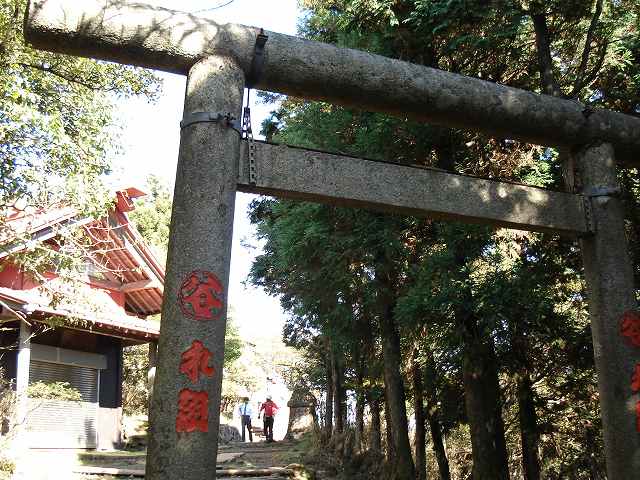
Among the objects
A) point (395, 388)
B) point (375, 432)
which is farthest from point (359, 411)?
point (395, 388)

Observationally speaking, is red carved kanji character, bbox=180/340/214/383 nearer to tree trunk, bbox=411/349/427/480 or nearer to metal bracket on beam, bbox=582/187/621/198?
metal bracket on beam, bbox=582/187/621/198

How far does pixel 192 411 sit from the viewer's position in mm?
3648

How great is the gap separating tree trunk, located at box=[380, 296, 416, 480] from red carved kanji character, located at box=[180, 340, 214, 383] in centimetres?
704

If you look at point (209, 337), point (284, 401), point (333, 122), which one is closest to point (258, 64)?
point (209, 337)

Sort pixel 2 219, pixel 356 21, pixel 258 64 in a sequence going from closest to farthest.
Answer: pixel 258 64 → pixel 2 219 → pixel 356 21

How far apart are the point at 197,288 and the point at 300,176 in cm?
112

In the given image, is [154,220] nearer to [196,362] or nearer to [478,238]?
[478,238]

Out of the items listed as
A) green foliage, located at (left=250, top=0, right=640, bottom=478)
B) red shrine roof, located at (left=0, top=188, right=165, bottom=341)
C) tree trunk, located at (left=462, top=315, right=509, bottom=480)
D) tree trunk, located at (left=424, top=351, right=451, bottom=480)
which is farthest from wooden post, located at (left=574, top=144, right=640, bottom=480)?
red shrine roof, located at (left=0, top=188, right=165, bottom=341)

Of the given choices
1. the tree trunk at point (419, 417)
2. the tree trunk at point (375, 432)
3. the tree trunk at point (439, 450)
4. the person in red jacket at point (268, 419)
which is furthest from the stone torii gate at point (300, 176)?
the person in red jacket at point (268, 419)

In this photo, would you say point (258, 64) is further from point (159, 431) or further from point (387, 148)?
point (387, 148)

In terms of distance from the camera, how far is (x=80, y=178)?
795 centimetres

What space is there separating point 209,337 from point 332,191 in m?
1.38

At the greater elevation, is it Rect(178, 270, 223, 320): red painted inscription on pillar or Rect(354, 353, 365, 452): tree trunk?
Rect(178, 270, 223, 320): red painted inscription on pillar

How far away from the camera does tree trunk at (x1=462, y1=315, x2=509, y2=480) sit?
7.88 metres
